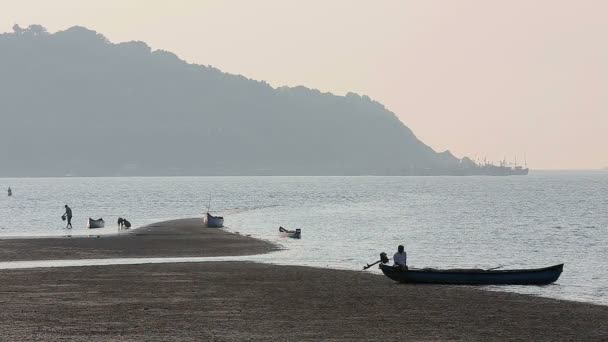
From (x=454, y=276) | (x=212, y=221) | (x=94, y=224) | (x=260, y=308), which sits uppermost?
(x=212, y=221)

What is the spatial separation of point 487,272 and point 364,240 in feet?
136

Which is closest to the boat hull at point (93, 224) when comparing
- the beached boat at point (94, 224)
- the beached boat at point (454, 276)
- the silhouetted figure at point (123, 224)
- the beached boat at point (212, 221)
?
the beached boat at point (94, 224)

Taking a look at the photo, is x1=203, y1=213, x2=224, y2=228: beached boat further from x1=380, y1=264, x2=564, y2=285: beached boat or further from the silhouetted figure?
x1=380, y1=264, x2=564, y2=285: beached boat

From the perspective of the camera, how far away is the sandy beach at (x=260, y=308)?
2736 cm

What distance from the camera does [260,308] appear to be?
32625 millimetres

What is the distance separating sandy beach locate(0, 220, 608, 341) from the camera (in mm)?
27359

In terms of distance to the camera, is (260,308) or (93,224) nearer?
(260,308)

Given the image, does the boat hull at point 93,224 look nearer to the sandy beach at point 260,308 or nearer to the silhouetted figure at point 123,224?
the silhouetted figure at point 123,224

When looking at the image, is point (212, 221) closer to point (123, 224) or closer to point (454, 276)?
point (123, 224)

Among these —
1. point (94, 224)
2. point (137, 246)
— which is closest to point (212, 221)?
point (94, 224)

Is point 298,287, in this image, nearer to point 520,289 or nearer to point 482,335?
point 520,289

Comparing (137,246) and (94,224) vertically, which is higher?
(94,224)

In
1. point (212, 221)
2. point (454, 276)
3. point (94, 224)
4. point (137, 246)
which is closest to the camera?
point (454, 276)

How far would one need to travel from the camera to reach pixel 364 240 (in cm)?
8325
